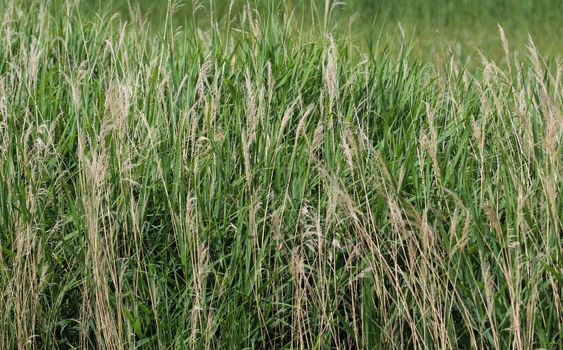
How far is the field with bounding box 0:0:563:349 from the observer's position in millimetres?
2744

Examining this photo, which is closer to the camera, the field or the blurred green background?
the field

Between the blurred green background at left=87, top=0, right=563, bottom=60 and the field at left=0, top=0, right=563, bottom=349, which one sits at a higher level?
the field at left=0, top=0, right=563, bottom=349

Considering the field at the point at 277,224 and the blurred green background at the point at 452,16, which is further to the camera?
the blurred green background at the point at 452,16

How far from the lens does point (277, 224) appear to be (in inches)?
105

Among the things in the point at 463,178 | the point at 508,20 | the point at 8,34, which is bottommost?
the point at 508,20

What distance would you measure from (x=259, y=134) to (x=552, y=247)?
41.4 inches

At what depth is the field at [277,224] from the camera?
9.00 feet

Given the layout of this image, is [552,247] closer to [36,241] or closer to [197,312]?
[197,312]

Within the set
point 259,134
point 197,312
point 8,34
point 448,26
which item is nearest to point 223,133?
point 259,134

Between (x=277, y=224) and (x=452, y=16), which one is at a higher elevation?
(x=277, y=224)

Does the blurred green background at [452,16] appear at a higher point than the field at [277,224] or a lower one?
lower

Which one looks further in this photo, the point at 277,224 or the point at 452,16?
the point at 452,16

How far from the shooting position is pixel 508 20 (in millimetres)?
6914

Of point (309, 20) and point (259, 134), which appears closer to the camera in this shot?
point (259, 134)
